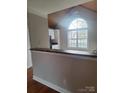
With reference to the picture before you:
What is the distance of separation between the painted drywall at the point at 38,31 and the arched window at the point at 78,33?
1157 millimetres

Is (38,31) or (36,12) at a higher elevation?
(36,12)

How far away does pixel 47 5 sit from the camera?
4.50 metres

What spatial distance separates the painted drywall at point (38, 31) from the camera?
5.05 metres

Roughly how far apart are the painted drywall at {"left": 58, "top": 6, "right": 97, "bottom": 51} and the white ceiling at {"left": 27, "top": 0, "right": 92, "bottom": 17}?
86cm

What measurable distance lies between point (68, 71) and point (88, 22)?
343 centimetres

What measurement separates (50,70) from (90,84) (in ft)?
3.88

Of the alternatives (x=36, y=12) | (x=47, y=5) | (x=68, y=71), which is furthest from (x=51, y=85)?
(x=36, y=12)

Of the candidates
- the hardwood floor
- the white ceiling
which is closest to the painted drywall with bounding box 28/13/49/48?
the white ceiling

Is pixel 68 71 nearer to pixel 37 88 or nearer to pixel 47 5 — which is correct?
pixel 37 88

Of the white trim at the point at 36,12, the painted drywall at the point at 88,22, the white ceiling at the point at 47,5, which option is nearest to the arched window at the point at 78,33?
the painted drywall at the point at 88,22

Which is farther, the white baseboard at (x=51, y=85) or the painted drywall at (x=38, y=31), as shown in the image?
the painted drywall at (x=38, y=31)

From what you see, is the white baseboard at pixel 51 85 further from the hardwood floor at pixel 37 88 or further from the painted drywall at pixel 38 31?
the painted drywall at pixel 38 31

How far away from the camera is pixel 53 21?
5.87 metres
